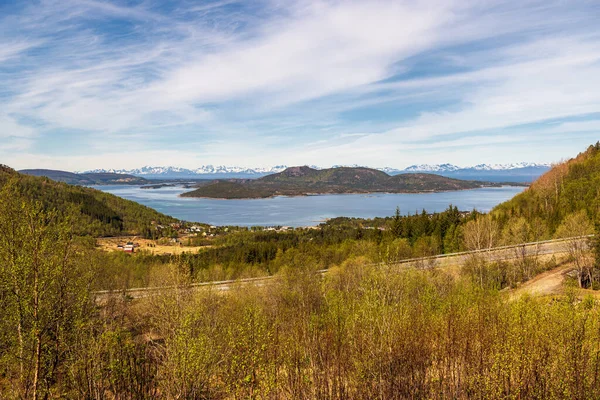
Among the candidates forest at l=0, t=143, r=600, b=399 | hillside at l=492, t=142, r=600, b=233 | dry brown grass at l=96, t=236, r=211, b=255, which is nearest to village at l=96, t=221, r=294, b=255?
dry brown grass at l=96, t=236, r=211, b=255

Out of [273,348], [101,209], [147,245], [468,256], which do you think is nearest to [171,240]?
[147,245]

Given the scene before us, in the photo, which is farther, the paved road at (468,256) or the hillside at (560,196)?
the hillside at (560,196)

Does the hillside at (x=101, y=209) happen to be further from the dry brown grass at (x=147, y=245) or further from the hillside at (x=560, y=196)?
the hillside at (x=560, y=196)

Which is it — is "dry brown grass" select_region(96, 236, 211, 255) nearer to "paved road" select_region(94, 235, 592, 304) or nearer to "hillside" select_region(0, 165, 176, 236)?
"hillside" select_region(0, 165, 176, 236)

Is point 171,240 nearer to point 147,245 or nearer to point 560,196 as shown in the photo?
point 147,245

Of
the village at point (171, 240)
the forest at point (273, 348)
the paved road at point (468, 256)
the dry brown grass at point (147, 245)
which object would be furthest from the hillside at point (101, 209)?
the forest at point (273, 348)

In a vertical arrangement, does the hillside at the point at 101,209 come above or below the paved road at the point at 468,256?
above

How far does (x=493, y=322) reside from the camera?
10.5 metres

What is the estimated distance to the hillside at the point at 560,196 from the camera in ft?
166

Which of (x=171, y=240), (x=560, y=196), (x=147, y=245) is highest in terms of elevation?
(x=560, y=196)

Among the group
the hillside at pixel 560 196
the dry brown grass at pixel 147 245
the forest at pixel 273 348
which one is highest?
the hillside at pixel 560 196

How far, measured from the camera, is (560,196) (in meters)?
62.6

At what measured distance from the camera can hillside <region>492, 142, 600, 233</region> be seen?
50.5m

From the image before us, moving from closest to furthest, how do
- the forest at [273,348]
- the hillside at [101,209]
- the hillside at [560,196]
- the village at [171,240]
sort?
the forest at [273,348] → the hillside at [560,196] → the village at [171,240] → the hillside at [101,209]
